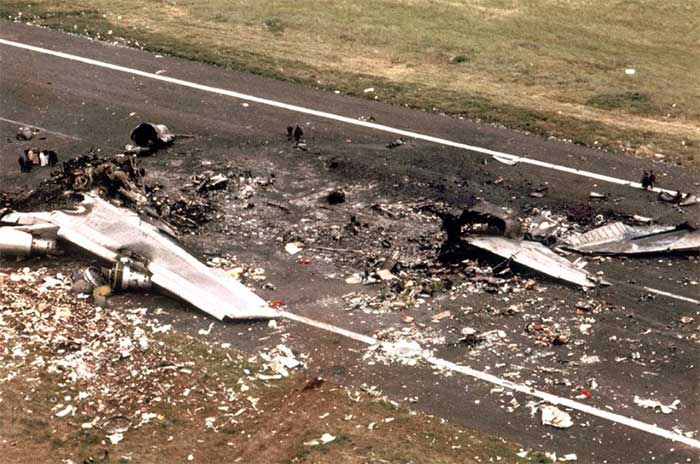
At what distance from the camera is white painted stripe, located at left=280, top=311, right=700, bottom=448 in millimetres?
9875

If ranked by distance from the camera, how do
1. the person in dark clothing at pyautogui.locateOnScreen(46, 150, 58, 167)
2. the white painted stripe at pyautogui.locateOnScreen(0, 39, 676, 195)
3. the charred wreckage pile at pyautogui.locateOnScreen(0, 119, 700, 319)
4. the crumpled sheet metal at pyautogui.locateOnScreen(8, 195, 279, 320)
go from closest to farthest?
the crumpled sheet metal at pyautogui.locateOnScreen(8, 195, 279, 320), the charred wreckage pile at pyautogui.locateOnScreen(0, 119, 700, 319), the person in dark clothing at pyautogui.locateOnScreen(46, 150, 58, 167), the white painted stripe at pyautogui.locateOnScreen(0, 39, 676, 195)

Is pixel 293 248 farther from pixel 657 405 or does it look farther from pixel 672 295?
pixel 657 405

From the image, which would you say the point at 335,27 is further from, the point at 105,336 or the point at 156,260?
the point at 105,336

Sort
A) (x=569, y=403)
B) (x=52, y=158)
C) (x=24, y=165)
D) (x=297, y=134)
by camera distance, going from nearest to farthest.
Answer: (x=569, y=403), (x=24, y=165), (x=52, y=158), (x=297, y=134)

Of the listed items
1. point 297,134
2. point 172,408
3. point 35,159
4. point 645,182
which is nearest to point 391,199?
point 297,134

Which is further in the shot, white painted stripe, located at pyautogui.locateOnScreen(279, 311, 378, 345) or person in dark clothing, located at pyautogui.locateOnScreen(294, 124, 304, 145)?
person in dark clothing, located at pyautogui.locateOnScreen(294, 124, 304, 145)

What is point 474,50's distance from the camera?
21.4 metres

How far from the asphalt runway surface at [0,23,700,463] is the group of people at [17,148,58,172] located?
0.17 m

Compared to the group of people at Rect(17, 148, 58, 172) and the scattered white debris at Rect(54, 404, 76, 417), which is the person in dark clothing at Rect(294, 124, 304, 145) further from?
the scattered white debris at Rect(54, 404, 76, 417)

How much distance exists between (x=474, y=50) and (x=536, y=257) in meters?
9.64

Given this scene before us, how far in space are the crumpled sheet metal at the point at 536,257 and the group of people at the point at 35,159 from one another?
282 inches

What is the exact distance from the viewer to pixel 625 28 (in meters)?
23.1

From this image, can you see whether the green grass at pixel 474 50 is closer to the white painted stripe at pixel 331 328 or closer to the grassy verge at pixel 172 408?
the white painted stripe at pixel 331 328

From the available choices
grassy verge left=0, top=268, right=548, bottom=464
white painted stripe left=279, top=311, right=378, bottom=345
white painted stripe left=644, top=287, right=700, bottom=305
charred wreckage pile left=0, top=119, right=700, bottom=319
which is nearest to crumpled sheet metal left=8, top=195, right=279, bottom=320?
charred wreckage pile left=0, top=119, right=700, bottom=319
